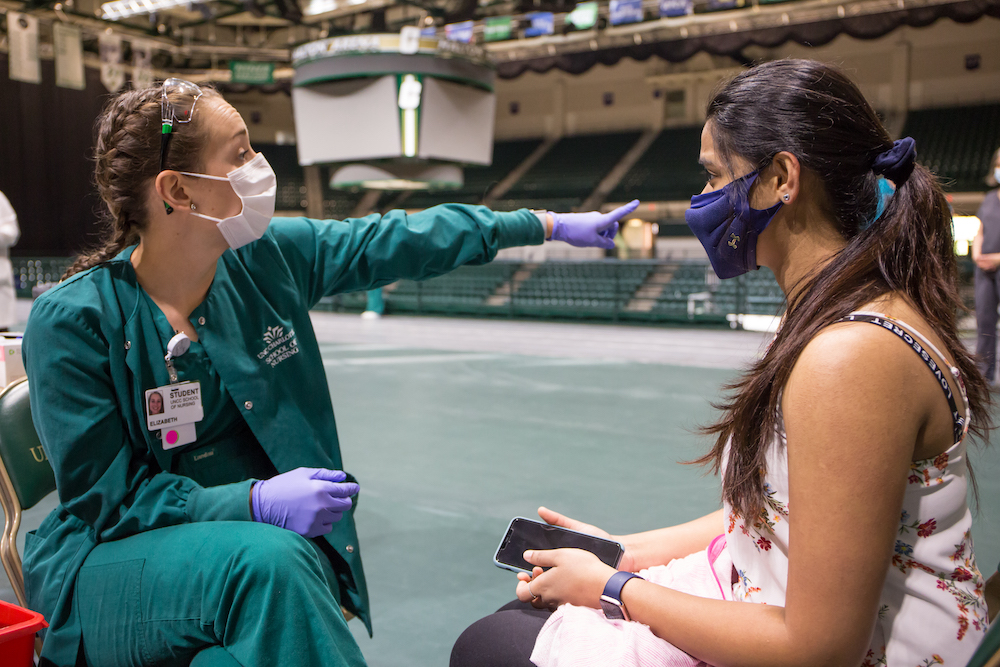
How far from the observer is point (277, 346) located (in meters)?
1.60

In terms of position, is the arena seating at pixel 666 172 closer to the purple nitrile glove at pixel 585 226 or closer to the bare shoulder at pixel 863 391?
the purple nitrile glove at pixel 585 226

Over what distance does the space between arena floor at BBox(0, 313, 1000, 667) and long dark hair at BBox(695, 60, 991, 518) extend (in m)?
0.36

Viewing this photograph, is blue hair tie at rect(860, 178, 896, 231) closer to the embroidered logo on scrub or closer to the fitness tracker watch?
the fitness tracker watch

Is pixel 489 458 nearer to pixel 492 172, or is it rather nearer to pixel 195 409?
pixel 195 409

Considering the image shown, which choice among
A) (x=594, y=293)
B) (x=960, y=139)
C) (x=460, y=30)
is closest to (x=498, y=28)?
(x=460, y=30)

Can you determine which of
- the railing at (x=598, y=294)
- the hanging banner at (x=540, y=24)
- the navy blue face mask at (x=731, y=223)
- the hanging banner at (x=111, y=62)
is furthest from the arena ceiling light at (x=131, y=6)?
the navy blue face mask at (x=731, y=223)

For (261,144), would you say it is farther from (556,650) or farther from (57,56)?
(556,650)

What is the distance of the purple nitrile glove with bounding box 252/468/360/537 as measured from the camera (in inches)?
50.7

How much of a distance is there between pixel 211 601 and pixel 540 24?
13020 mm

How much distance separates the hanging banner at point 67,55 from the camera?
10.9 metres

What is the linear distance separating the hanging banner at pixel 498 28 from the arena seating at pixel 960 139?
29.4ft

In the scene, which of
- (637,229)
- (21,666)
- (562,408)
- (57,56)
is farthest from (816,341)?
(637,229)

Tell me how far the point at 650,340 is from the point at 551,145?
13138 millimetres

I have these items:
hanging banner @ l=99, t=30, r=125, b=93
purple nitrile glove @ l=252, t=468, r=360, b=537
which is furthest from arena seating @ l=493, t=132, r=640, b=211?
purple nitrile glove @ l=252, t=468, r=360, b=537
